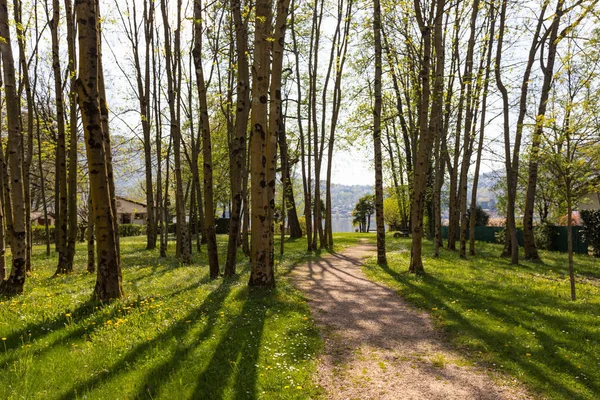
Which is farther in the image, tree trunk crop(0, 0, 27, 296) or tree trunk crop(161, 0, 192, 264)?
tree trunk crop(161, 0, 192, 264)

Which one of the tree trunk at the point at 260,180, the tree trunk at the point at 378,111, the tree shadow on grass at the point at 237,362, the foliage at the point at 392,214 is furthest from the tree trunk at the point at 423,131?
the foliage at the point at 392,214

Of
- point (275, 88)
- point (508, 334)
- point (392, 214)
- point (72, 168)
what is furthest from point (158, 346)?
point (392, 214)

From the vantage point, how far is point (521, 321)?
710 cm

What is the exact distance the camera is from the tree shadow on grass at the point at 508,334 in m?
4.80

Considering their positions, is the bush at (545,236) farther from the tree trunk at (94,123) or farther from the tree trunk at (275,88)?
the tree trunk at (94,123)

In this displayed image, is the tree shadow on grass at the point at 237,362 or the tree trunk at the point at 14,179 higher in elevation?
the tree trunk at the point at 14,179

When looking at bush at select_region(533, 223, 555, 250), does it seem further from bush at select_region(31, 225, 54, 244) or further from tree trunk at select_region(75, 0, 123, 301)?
bush at select_region(31, 225, 54, 244)

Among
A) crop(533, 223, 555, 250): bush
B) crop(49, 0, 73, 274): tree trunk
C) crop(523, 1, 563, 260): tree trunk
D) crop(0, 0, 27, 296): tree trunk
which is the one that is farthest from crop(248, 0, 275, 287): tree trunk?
crop(533, 223, 555, 250): bush

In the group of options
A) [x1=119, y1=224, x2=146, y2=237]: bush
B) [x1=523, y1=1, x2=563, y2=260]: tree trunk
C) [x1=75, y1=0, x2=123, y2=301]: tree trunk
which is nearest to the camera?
[x1=75, y1=0, x2=123, y2=301]: tree trunk

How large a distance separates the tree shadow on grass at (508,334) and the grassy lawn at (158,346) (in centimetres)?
273

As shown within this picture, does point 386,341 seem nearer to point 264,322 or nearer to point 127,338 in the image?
point 264,322

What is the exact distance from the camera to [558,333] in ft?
21.1

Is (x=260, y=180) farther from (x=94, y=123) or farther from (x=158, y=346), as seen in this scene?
(x=158, y=346)

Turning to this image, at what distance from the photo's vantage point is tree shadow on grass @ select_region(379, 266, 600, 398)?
15.7 ft
